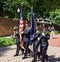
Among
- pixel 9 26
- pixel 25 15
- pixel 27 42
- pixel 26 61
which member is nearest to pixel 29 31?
pixel 27 42

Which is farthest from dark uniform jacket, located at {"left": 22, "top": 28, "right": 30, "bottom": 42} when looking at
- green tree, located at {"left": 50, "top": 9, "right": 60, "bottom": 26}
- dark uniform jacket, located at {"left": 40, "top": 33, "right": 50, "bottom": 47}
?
green tree, located at {"left": 50, "top": 9, "right": 60, "bottom": 26}

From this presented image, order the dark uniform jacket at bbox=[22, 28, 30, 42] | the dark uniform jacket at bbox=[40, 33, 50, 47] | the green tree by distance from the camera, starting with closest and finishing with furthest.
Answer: the dark uniform jacket at bbox=[40, 33, 50, 47], the dark uniform jacket at bbox=[22, 28, 30, 42], the green tree

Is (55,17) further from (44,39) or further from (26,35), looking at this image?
(44,39)

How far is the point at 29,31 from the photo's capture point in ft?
46.9

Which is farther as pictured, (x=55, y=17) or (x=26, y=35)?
(x=55, y=17)

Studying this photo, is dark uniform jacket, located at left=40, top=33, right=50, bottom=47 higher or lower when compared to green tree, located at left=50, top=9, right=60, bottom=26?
higher

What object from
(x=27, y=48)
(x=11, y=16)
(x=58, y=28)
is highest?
(x=27, y=48)

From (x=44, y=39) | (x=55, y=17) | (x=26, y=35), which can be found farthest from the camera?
(x=55, y=17)

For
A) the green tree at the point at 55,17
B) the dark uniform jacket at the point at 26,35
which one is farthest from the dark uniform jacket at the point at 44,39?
the green tree at the point at 55,17

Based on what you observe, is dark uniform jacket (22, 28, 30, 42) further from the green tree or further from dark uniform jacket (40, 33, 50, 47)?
the green tree

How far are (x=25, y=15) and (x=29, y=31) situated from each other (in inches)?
1138

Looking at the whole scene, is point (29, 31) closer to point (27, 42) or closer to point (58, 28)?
point (27, 42)

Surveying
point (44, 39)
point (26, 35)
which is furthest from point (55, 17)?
point (44, 39)

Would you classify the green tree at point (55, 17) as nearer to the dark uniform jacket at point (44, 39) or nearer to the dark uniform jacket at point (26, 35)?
the dark uniform jacket at point (26, 35)
